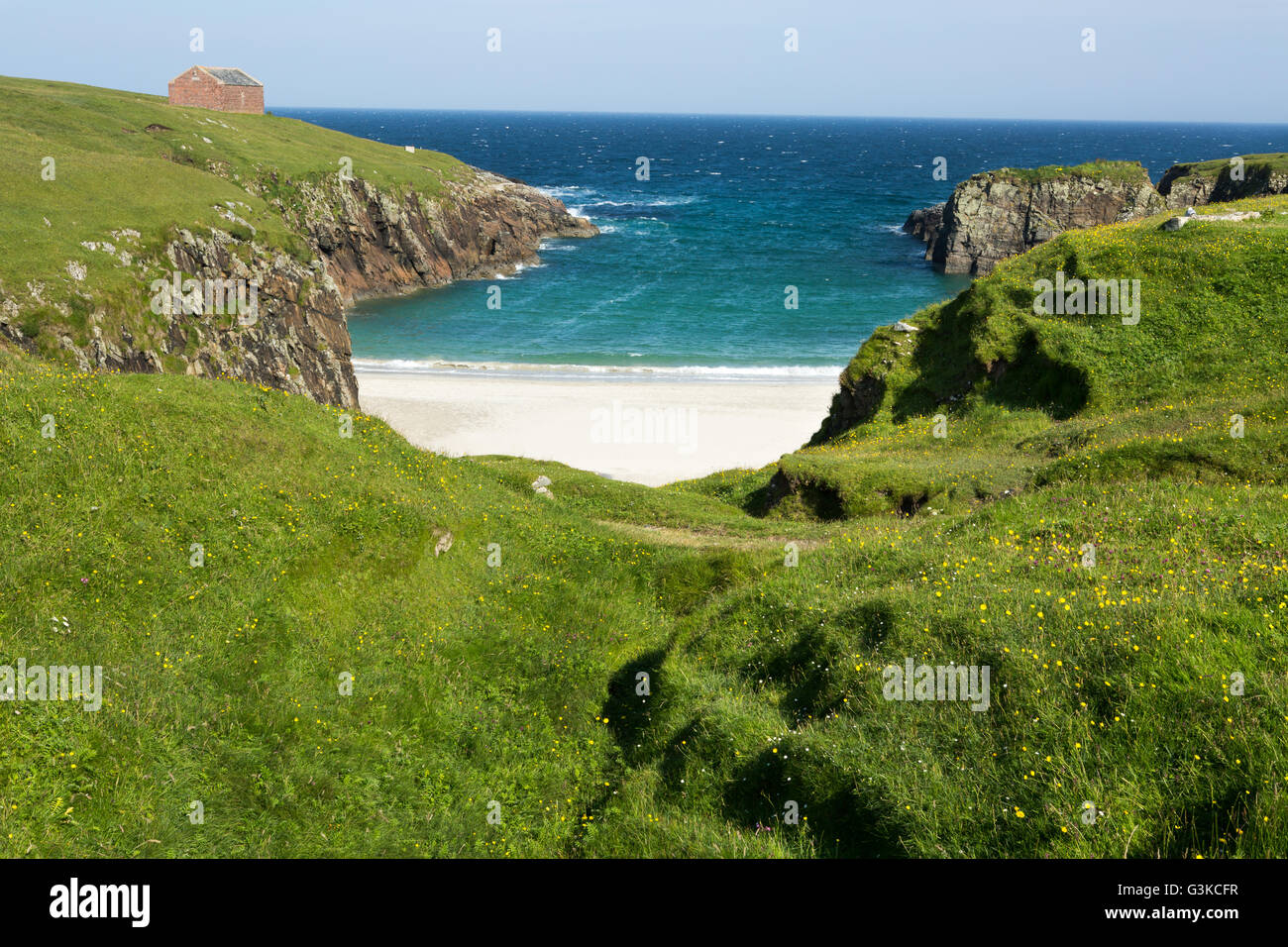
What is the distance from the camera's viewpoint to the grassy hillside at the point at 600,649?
901cm

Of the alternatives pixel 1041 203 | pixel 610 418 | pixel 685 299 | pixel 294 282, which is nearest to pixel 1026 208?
pixel 1041 203

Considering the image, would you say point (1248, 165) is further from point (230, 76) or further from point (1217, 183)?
point (230, 76)

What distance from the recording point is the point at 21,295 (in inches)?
1506

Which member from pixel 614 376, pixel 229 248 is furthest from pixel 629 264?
pixel 229 248

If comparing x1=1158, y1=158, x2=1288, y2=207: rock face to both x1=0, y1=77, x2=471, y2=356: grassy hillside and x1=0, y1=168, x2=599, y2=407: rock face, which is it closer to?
x1=0, y1=168, x2=599, y2=407: rock face

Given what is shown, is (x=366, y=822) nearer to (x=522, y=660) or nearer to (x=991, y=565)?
(x=522, y=660)

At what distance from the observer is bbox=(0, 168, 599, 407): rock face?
139ft

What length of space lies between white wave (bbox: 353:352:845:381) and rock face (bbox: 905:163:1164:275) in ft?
169

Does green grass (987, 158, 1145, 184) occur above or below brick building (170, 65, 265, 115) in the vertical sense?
below

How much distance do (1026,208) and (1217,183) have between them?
851 inches

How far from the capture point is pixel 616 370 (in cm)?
6894

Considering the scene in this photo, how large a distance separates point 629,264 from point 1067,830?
108127 mm

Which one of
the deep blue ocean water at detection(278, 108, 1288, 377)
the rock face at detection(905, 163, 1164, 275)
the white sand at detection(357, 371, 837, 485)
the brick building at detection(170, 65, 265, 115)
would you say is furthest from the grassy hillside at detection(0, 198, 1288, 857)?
the brick building at detection(170, 65, 265, 115)

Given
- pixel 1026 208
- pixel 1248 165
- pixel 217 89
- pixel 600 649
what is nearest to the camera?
pixel 600 649
